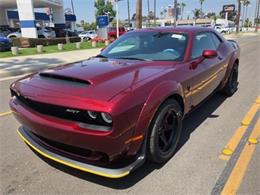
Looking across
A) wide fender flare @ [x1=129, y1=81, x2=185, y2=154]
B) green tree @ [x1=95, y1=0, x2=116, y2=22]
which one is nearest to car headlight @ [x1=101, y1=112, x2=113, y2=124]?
wide fender flare @ [x1=129, y1=81, x2=185, y2=154]

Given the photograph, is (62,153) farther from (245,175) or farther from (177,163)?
(245,175)

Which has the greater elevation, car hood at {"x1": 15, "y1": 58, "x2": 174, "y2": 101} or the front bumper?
car hood at {"x1": 15, "y1": 58, "x2": 174, "y2": 101}

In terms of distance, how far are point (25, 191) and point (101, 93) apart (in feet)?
4.33

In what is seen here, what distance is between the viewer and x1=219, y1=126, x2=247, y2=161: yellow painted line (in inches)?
141

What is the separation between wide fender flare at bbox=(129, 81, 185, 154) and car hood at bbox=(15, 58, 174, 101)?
0.68 feet

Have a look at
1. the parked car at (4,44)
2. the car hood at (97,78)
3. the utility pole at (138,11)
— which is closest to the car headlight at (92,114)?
the car hood at (97,78)

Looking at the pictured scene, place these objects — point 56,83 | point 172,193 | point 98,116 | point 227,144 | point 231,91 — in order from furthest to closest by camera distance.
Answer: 1. point 231,91
2. point 227,144
3. point 56,83
4. point 172,193
5. point 98,116

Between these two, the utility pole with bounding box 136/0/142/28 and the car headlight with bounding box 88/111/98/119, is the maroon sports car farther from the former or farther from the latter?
the utility pole with bounding box 136/0/142/28

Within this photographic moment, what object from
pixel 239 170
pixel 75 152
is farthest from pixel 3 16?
pixel 239 170

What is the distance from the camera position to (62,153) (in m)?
2.85

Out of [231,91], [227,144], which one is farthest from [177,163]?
[231,91]

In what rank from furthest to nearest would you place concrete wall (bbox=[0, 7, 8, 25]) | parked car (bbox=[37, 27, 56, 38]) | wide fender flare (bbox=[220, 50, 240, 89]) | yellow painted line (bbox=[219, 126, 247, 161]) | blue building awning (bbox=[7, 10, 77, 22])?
1. blue building awning (bbox=[7, 10, 77, 22])
2. concrete wall (bbox=[0, 7, 8, 25])
3. parked car (bbox=[37, 27, 56, 38])
4. wide fender flare (bbox=[220, 50, 240, 89])
5. yellow painted line (bbox=[219, 126, 247, 161])

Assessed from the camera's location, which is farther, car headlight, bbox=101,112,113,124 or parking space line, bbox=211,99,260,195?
parking space line, bbox=211,99,260,195

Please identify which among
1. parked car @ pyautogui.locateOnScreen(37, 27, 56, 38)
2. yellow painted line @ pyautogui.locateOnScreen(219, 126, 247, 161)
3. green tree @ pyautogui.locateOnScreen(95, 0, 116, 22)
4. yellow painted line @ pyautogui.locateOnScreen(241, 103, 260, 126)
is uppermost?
green tree @ pyautogui.locateOnScreen(95, 0, 116, 22)
